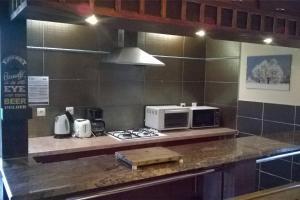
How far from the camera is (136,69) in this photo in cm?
371

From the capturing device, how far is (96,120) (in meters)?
3.28

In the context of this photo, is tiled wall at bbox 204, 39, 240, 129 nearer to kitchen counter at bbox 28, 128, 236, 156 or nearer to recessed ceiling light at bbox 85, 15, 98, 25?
kitchen counter at bbox 28, 128, 236, 156

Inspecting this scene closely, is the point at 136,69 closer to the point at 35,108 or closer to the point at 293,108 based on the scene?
the point at 35,108

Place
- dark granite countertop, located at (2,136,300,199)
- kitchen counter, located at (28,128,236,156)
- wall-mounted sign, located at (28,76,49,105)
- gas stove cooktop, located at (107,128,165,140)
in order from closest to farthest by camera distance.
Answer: dark granite countertop, located at (2,136,300,199), kitchen counter, located at (28,128,236,156), wall-mounted sign, located at (28,76,49,105), gas stove cooktop, located at (107,128,165,140)

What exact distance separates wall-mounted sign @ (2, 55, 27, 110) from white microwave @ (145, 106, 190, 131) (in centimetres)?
190

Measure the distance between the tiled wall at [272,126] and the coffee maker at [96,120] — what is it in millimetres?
1812

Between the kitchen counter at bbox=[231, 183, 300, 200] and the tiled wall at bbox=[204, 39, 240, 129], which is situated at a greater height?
the tiled wall at bbox=[204, 39, 240, 129]

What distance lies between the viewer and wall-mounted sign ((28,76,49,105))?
9.95 ft

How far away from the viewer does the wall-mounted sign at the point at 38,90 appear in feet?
9.95

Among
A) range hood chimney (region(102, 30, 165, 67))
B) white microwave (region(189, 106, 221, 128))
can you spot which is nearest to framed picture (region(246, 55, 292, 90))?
white microwave (region(189, 106, 221, 128))

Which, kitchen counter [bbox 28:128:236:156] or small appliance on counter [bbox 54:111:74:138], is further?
small appliance on counter [bbox 54:111:74:138]

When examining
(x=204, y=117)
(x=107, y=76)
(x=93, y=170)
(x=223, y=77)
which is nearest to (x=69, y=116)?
(x=107, y=76)

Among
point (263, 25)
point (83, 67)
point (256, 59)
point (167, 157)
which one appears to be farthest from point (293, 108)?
point (83, 67)

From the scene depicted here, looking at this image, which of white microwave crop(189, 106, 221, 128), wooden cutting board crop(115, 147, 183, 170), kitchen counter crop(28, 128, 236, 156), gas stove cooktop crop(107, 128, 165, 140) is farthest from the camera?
white microwave crop(189, 106, 221, 128)
